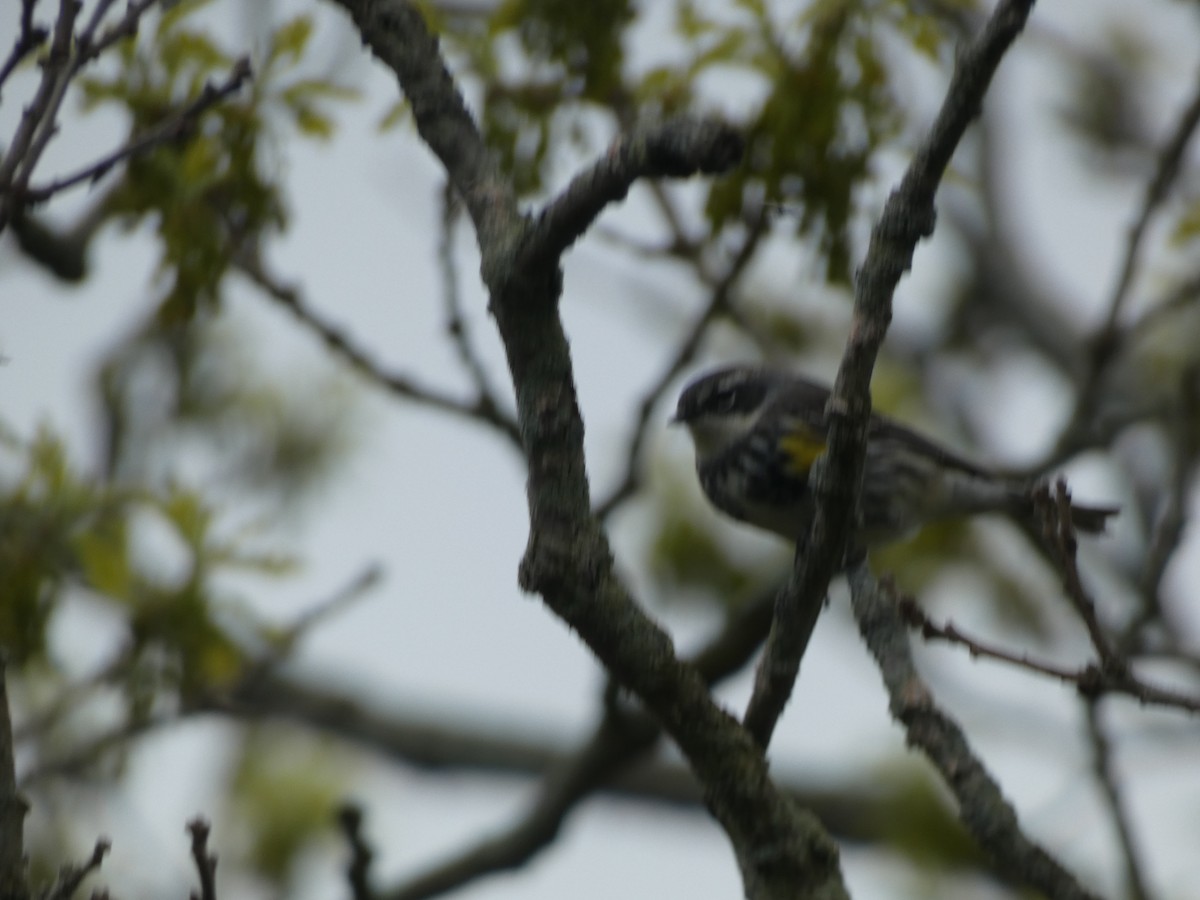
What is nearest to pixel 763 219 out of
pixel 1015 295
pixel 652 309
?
pixel 652 309

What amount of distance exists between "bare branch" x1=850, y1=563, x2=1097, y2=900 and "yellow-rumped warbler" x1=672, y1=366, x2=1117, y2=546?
1726 millimetres

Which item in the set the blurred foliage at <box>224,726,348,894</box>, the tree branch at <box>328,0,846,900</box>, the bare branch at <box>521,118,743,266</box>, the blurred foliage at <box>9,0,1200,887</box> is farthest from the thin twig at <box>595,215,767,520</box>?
the blurred foliage at <box>224,726,348,894</box>

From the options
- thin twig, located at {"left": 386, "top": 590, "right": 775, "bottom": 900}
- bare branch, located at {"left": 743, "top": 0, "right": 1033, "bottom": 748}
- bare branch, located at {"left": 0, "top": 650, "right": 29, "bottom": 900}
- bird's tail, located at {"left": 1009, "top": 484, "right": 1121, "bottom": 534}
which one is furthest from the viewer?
bird's tail, located at {"left": 1009, "top": 484, "right": 1121, "bottom": 534}

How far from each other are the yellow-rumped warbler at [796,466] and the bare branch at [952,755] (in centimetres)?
173

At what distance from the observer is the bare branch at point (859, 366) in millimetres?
2244

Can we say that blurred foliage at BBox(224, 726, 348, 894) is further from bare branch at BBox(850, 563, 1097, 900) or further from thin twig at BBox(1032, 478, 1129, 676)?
thin twig at BBox(1032, 478, 1129, 676)

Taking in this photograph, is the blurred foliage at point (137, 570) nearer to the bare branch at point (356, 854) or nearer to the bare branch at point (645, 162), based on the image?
the bare branch at point (356, 854)

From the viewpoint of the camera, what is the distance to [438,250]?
4.43 metres

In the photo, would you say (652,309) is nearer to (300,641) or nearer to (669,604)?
(669,604)

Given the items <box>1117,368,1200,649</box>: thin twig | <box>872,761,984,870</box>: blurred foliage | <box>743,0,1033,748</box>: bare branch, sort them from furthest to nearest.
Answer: <box>872,761,984,870</box>: blurred foliage → <box>1117,368,1200,649</box>: thin twig → <box>743,0,1033,748</box>: bare branch

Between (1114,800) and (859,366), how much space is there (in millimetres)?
2761

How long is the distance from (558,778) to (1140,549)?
3.46m

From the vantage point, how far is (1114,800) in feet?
15.4

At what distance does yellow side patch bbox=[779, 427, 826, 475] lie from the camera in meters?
4.92
